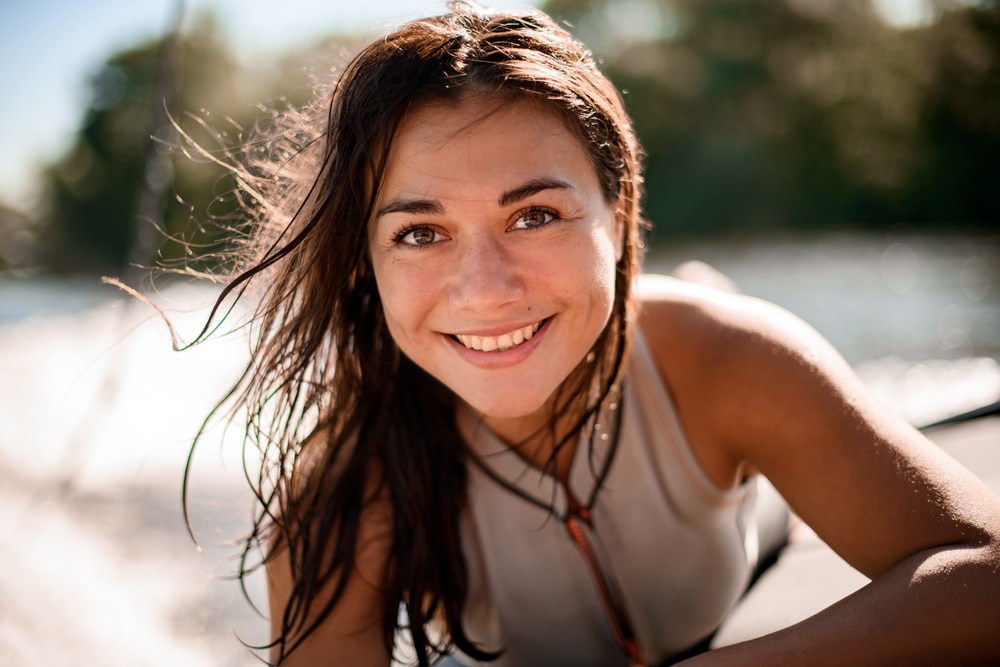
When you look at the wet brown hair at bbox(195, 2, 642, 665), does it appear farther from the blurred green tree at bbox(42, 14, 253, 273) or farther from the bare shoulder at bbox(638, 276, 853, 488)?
the blurred green tree at bbox(42, 14, 253, 273)

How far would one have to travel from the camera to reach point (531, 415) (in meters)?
1.63

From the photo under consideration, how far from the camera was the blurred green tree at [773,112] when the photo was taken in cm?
2028

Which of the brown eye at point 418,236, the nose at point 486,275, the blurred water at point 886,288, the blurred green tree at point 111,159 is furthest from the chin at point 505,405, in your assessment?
the blurred green tree at point 111,159

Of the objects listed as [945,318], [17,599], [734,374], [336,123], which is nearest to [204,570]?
[17,599]

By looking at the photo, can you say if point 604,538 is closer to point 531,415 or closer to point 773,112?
point 531,415

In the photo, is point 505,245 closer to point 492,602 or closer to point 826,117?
point 492,602

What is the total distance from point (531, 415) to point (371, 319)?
38 cm

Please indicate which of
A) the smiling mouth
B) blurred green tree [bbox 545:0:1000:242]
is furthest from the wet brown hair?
blurred green tree [bbox 545:0:1000:242]

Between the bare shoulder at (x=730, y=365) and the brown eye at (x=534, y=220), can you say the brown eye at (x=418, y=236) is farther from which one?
the bare shoulder at (x=730, y=365)

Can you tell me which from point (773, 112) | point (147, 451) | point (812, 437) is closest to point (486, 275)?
point (812, 437)

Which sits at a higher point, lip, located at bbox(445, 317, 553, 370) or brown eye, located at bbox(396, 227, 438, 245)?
brown eye, located at bbox(396, 227, 438, 245)

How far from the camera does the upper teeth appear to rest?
1.35 meters

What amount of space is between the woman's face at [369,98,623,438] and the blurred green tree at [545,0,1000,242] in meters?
20.0

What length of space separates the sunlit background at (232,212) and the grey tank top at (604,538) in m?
0.74
